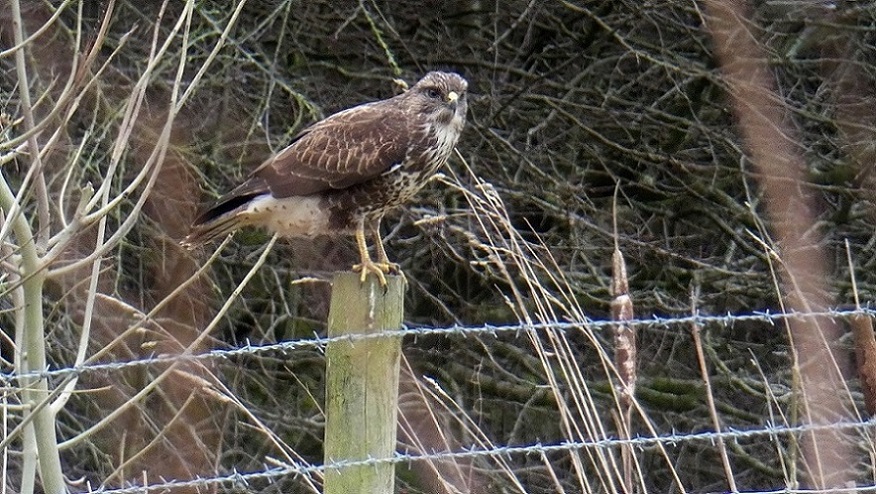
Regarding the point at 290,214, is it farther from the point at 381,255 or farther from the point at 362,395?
the point at 362,395

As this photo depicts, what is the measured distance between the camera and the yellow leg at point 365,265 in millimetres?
2586

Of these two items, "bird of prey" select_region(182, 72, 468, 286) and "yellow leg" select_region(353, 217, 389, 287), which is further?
"bird of prey" select_region(182, 72, 468, 286)

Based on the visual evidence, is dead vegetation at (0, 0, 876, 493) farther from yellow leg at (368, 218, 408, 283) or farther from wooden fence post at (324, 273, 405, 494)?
wooden fence post at (324, 273, 405, 494)

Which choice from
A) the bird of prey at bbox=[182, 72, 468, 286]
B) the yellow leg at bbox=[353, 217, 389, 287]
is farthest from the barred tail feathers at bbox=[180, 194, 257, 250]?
the yellow leg at bbox=[353, 217, 389, 287]

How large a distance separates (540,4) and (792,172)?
5.05 feet

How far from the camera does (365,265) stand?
3.28 m

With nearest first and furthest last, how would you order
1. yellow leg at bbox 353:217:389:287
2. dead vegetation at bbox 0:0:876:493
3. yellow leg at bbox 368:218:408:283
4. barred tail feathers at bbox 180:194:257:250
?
yellow leg at bbox 353:217:389:287 < yellow leg at bbox 368:218:408:283 < barred tail feathers at bbox 180:194:257:250 < dead vegetation at bbox 0:0:876:493

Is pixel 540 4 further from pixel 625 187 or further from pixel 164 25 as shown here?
pixel 164 25

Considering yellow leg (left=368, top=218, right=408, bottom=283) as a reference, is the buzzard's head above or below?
above

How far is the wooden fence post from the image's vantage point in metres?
2.47

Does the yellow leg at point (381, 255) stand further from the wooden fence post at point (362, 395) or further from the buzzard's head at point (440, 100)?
the wooden fence post at point (362, 395)

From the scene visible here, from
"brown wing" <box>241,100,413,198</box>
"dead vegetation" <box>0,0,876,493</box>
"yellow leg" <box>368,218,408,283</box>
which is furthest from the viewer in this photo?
"dead vegetation" <box>0,0,876,493</box>

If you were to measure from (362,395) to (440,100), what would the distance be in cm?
191

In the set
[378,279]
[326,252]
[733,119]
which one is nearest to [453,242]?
[326,252]
